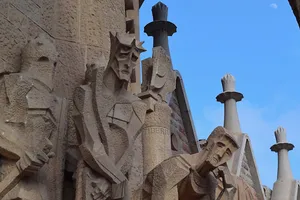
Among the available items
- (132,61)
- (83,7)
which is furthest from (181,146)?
(132,61)

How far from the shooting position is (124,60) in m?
4.83

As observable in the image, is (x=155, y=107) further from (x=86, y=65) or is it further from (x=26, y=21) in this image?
(x=26, y=21)

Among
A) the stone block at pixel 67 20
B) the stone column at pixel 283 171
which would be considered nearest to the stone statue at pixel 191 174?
the stone block at pixel 67 20

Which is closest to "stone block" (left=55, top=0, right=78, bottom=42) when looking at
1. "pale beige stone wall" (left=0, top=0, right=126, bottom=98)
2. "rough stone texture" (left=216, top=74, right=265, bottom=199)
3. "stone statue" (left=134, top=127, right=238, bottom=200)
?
"pale beige stone wall" (left=0, top=0, right=126, bottom=98)

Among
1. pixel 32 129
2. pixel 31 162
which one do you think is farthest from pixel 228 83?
pixel 31 162

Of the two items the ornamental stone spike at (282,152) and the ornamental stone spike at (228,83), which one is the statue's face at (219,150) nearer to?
the ornamental stone spike at (228,83)

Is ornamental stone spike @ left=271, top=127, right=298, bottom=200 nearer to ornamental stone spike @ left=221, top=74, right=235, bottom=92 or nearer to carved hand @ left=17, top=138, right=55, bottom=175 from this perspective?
ornamental stone spike @ left=221, top=74, right=235, bottom=92

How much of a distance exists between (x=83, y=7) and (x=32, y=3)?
544mm

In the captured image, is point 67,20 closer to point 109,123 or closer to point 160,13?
point 109,123

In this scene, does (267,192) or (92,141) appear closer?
(92,141)

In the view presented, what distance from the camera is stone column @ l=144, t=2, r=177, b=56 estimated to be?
12.3 m

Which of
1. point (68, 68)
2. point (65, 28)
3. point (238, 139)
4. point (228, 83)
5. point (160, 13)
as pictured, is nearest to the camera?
point (68, 68)

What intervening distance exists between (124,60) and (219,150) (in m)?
0.85

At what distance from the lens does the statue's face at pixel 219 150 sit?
15.6ft
